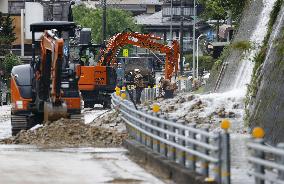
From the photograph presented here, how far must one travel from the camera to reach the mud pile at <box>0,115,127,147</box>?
2861cm

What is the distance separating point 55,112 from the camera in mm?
33375

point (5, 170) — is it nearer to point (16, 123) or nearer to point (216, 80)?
point (16, 123)

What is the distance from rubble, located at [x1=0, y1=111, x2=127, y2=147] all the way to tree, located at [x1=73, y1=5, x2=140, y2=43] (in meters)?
102

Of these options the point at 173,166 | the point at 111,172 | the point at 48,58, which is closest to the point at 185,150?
the point at 173,166

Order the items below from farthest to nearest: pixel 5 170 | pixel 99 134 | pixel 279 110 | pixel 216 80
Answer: pixel 216 80 < pixel 99 134 < pixel 279 110 < pixel 5 170

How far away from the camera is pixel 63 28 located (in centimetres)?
3584

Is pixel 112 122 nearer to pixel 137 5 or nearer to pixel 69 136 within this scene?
pixel 69 136

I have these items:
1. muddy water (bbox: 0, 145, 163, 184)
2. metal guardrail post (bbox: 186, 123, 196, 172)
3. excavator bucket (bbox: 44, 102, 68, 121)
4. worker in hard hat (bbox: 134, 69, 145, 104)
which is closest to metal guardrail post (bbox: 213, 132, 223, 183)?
metal guardrail post (bbox: 186, 123, 196, 172)

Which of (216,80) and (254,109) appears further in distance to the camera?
(216,80)

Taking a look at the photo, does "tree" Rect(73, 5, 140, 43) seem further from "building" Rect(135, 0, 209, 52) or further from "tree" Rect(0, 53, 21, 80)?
"tree" Rect(0, 53, 21, 80)

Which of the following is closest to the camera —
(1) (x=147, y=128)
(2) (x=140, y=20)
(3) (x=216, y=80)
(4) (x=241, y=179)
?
(4) (x=241, y=179)

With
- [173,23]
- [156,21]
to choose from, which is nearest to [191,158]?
[173,23]

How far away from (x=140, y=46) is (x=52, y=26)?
3119 cm

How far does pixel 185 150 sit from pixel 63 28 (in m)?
17.3
